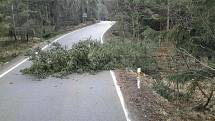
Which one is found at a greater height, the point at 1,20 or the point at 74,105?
the point at 1,20

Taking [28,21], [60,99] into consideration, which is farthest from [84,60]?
[28,21]

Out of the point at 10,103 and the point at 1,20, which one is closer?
the point at 10,103

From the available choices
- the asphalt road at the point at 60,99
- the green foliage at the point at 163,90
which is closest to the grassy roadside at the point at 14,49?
the asphalt road at the point at 60,99

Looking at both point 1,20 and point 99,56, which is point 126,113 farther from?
point 1,20

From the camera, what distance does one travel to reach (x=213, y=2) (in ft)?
29.9

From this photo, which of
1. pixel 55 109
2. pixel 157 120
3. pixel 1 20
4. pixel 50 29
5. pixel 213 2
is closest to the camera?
pixel 213 2

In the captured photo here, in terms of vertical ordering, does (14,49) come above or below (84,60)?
below

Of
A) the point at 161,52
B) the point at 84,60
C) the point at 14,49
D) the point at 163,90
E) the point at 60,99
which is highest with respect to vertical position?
the point at 161,52

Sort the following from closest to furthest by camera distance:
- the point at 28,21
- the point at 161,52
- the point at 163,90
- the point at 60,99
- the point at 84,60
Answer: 1. the point at 60,99
2. the point at 161,52
3. the point at 163,90
4. the point at 84,60
5. the point at 28,21

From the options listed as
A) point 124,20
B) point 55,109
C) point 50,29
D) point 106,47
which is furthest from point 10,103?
point 50,29

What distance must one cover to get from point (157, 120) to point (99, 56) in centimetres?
952

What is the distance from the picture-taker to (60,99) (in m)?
12.9

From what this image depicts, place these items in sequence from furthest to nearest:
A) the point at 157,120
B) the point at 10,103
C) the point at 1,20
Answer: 1. the point at 1,20
2. the point at 10,103
3. the point at 157,120

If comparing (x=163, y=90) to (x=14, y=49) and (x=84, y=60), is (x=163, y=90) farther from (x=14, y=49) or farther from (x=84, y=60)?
(x=14, y=49)
